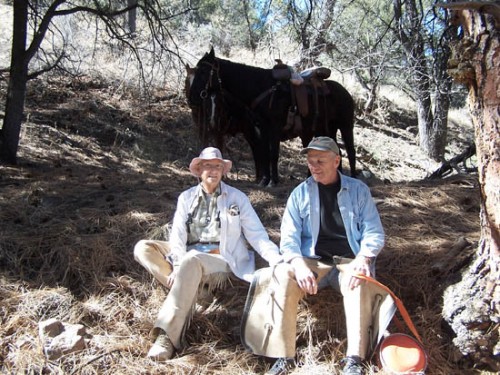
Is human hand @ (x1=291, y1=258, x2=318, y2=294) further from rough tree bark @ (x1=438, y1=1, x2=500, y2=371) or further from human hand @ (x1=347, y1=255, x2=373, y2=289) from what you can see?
rough tree bark @ (x1=438, y1=1, x2=500, y2=371)

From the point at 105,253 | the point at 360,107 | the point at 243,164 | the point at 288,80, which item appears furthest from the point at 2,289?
the point at 360,107

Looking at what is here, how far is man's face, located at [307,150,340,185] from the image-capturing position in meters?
3.69

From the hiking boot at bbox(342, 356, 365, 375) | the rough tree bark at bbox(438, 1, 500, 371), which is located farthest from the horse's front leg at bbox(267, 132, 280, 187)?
the hiking boot at bbox(342, 356, 365, 375)

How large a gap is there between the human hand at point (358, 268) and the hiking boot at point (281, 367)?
0.63 meters

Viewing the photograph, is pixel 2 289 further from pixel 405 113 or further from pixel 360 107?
pixel 405 113

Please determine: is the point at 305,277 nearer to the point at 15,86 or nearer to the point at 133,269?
the point at 133,269

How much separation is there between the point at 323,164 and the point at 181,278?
131 cm

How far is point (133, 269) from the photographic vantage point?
14.4 feet

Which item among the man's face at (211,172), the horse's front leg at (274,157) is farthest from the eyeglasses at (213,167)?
the horse's front leg at (274,157)

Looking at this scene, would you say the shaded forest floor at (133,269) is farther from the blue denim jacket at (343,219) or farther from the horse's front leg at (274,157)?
the horse's front leg at (274,157)

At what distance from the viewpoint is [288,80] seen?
746 cm

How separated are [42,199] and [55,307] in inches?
83.1

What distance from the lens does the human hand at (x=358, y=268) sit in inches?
130

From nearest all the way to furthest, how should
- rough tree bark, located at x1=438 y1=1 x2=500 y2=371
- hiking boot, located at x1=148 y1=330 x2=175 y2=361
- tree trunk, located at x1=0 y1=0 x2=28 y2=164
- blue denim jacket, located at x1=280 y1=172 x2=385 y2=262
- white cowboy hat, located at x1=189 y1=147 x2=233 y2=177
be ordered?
rough tree bark, located at x1=438 y1=1 x2=500 y2=371 < hiking boot, located at x1=148 y1=330 x2=175 y2=361 < blue denim jacket, located at x1=280 y1=172 x2=385 y2=262 < white cowboy hat, located at x1=189 y1=147 x2=233 y2=177 < tree trunk, located at x1=0 y1=0 x2=28 y2=164
